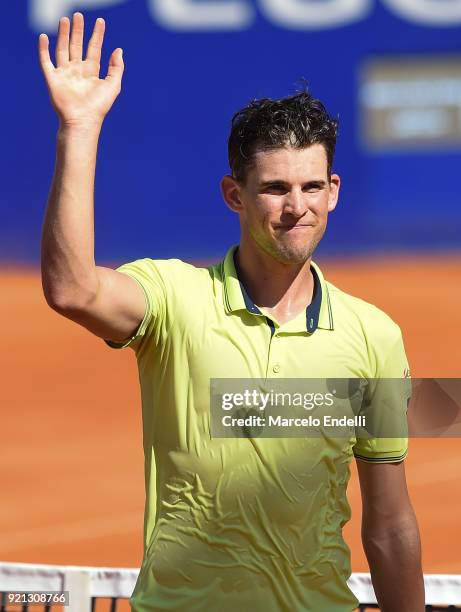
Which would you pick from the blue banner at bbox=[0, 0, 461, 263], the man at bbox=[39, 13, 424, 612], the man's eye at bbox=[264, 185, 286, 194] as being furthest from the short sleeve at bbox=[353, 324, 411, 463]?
the blue banner at bbox=[0, 0, 461, 263]

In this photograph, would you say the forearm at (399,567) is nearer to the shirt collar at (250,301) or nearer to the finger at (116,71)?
the shirt collar at (250,301)

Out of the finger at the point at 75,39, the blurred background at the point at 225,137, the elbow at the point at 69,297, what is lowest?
the elbow at the point at 69,297

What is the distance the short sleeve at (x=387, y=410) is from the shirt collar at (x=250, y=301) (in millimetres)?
163

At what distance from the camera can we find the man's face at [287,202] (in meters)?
2.65

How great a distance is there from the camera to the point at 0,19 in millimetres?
9125

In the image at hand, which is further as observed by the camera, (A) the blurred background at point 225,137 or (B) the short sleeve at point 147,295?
(A) the blurred background at point 225,137

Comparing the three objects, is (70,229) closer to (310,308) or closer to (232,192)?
(232,192)

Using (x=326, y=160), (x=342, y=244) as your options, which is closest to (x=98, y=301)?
(x=326, y=160)

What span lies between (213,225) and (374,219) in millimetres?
1217

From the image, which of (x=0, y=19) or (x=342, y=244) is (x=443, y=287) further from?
(x=0, y=19)

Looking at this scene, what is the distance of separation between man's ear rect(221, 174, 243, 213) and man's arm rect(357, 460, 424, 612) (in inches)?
27.3

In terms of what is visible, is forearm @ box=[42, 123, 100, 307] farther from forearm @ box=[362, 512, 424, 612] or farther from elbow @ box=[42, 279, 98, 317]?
forearm @ box=[362, 512, 424, 612]

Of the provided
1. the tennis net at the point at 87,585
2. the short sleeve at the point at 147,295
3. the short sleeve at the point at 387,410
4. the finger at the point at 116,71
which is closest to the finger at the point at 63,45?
the finger at the point at 116,71

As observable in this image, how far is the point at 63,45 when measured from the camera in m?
2.54
